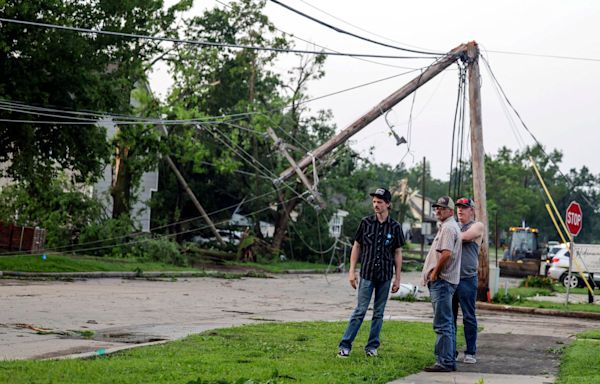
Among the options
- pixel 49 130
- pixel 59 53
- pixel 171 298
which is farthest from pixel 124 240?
pixel 171 298

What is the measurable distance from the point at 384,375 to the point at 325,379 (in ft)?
2.72

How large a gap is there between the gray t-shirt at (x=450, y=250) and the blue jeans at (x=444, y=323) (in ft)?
0.28

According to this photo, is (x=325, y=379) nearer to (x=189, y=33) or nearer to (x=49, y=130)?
(x=49, y=130)

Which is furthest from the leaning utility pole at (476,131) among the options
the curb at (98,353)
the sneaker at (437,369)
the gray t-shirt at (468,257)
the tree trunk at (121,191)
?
the tree trunk at (121,191)

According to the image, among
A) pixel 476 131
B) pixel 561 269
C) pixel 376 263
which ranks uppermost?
pixel 476 131

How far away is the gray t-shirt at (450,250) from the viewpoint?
988cm

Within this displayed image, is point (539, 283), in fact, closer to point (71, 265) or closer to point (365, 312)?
point (71, 265)

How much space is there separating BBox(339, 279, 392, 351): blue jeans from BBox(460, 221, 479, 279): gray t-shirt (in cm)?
103

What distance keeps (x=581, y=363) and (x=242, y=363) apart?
403cm

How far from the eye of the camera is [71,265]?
26.5 m

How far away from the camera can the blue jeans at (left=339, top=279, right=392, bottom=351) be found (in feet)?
32.7

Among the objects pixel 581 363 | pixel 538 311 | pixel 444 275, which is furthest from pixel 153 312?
pixel 538 311

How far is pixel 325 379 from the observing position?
8.15 m

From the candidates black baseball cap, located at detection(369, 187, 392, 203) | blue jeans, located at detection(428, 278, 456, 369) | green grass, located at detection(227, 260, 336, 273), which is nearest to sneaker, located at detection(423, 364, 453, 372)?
blue jeans, located at detection(428, 278, 456, 369)
